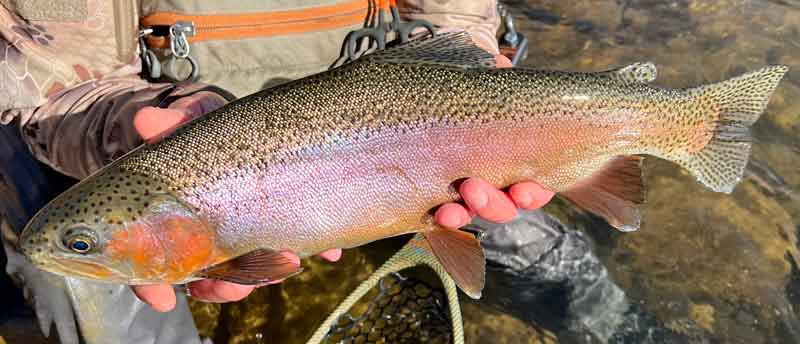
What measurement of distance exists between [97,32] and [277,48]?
65 centimetres

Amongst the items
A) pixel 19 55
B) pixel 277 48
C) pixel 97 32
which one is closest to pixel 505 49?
pixel 277 48

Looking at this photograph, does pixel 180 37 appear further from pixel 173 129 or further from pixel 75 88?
pixel 173 129

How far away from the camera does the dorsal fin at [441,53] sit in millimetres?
1642

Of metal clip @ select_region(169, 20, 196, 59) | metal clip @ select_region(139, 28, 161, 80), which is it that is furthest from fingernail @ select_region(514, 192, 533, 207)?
metal clip @ select_region(139, 28, 161, 80)

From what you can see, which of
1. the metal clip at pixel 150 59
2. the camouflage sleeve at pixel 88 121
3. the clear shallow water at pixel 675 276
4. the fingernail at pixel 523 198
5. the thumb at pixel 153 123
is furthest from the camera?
the clear shallow water at pixel 675 276

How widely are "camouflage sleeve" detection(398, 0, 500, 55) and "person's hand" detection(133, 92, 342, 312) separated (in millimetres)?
1063

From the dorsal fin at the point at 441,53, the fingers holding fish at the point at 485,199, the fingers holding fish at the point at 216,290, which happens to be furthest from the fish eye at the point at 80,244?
the fingers holding fish at the point at 485,199

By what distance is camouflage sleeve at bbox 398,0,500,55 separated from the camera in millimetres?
2605

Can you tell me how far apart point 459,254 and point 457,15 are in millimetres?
1293

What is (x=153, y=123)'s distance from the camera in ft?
5.34

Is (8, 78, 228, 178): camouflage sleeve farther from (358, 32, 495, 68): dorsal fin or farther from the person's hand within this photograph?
(358, 32, 495, 68): dorsal fin

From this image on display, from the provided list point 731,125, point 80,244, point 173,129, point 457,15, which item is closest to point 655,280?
point 731,125

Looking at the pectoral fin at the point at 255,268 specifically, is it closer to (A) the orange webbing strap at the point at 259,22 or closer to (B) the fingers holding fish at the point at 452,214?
(B) the fingers holding fish at the point at 452,214

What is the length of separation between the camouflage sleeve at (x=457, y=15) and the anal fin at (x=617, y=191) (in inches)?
38.5
